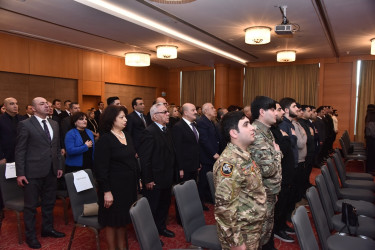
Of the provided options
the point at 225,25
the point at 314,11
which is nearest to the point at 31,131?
the point at 225,25

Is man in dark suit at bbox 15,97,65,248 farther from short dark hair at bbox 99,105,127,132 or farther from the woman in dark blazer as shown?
short dark hair at bbox 99,105,127,132

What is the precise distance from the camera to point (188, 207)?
2.60m

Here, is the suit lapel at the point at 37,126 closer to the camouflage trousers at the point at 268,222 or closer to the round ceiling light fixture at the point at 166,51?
the camouflage trousers at the point at 268,222

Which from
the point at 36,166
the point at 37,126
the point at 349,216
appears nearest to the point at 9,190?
the point at 36,166

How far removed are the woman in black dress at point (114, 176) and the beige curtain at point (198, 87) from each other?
10.2 m

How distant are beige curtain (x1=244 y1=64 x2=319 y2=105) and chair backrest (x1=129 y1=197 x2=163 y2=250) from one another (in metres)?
10.5

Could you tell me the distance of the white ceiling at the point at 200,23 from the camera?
532 cm

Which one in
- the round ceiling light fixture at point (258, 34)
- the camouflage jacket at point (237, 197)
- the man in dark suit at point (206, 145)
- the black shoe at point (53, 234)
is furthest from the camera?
the round ceiling light fixture at point (258, 34)

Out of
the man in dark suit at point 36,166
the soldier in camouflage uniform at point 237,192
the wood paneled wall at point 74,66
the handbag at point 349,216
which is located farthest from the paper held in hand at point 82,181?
the wood paneled wall at point 74,66

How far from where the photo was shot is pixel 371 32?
7191 millimetres

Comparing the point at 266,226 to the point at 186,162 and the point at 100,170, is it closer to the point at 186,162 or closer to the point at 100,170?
the point at 100,170

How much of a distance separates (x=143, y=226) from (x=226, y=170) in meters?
0.66

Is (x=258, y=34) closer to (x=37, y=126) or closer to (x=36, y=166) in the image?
(x=37, y=126)

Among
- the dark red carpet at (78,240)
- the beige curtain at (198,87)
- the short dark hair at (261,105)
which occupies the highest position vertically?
the beige curtain at (198,87)
